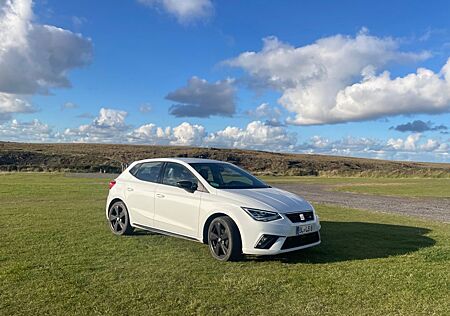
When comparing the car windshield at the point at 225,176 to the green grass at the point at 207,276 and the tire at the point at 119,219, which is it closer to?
the green grass at the point at 207,276

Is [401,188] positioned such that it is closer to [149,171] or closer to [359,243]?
[359,243]

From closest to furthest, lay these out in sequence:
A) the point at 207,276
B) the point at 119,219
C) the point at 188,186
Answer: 1. the point at 207,276
2. the point at 188,186
3. the point at 119,219

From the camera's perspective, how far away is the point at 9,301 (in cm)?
508

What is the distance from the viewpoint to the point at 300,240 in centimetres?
712

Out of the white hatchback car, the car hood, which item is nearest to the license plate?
the white hatchback car

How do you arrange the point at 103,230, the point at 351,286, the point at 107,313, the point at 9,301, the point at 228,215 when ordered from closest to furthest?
the point at 107,313 → the point at 9,301 → the point at 351,286 → the point at 228,215 → the point at 103,230

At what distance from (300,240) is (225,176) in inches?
78.7

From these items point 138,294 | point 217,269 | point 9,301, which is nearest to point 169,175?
point 217,269

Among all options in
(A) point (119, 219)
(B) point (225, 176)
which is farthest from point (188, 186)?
(A) point (119, 219)

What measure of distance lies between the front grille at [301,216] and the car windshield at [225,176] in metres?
1.20

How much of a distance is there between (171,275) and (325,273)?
2.21 m

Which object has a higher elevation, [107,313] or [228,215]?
[228,215]

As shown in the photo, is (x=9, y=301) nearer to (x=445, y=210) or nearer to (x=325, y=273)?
(x=325, y=273)

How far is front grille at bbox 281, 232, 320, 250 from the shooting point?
6.93 m
